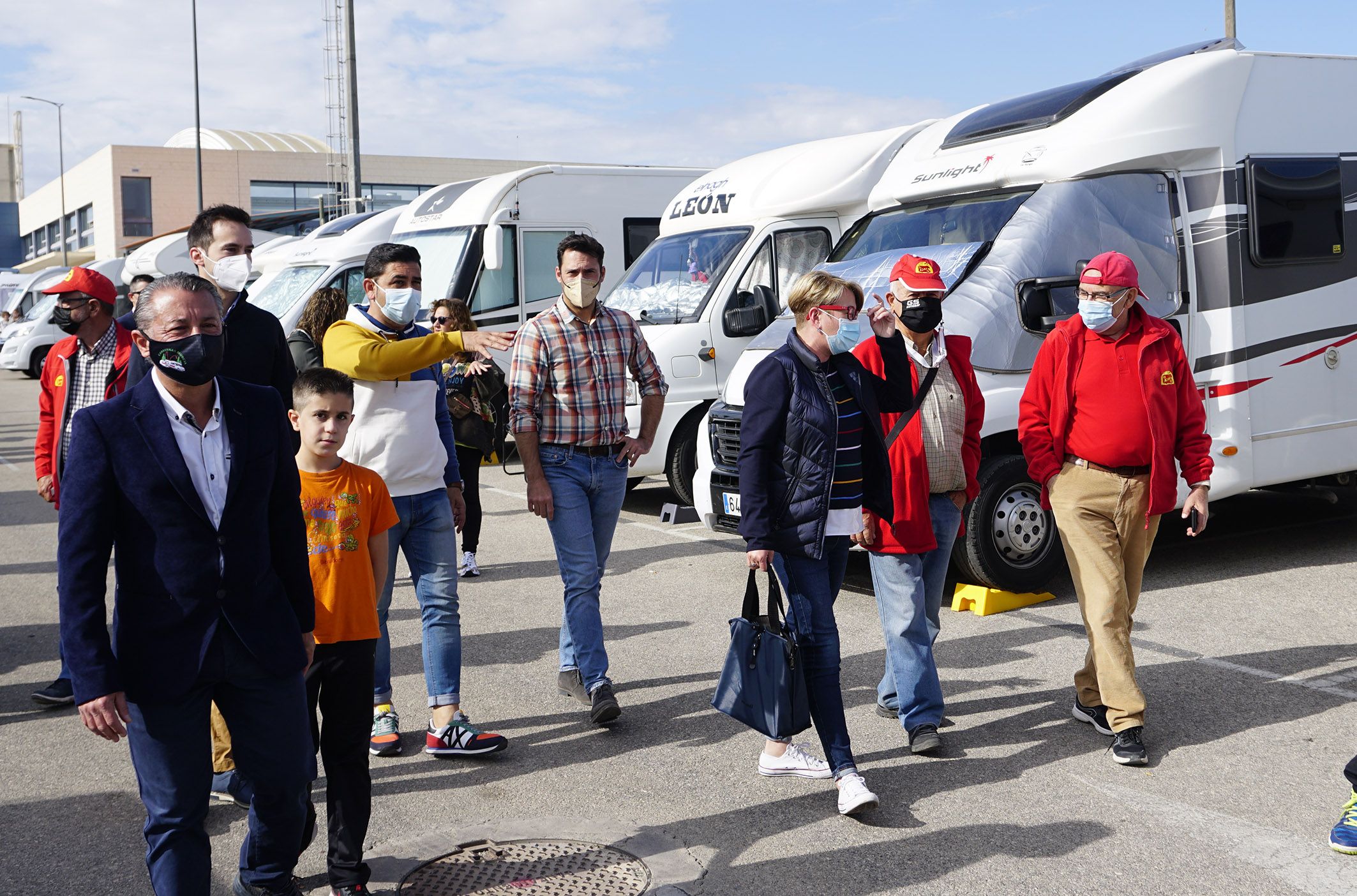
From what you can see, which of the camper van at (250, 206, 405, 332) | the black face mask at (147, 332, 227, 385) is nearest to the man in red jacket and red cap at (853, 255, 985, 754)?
the black face mask at (147, 332, 227, 385)

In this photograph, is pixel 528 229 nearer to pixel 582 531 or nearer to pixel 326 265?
pixel 326 265

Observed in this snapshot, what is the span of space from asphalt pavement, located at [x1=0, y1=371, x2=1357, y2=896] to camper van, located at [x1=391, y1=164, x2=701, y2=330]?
6083 millimetres

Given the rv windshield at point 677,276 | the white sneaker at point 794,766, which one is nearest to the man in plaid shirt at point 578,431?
the white sneaker at point 794,766

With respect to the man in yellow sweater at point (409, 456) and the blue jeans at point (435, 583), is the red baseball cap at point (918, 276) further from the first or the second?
the blue jeans at point (435, 583)

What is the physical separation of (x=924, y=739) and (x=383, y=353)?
2.52m

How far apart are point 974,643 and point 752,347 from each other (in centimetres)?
251

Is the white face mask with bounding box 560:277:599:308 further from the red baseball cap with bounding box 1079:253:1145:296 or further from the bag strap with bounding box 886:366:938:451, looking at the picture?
the red baseball cap with bounding box 1079:253:1145:296

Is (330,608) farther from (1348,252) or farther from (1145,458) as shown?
(1348,252)

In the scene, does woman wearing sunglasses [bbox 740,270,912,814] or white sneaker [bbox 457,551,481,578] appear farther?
white sneaker [bbox 457,551,481,578]

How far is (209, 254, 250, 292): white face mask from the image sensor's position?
475cm

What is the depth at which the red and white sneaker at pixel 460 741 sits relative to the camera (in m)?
5.00

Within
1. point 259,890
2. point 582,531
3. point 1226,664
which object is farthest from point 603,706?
point 1226,664

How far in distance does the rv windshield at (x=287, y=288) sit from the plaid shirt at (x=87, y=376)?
9916mm

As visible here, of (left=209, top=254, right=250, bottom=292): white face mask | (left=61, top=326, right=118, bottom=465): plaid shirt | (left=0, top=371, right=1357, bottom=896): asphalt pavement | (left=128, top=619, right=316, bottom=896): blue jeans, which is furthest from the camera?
(left=61, top=326, right=118, bottom=465): plaid shirt
